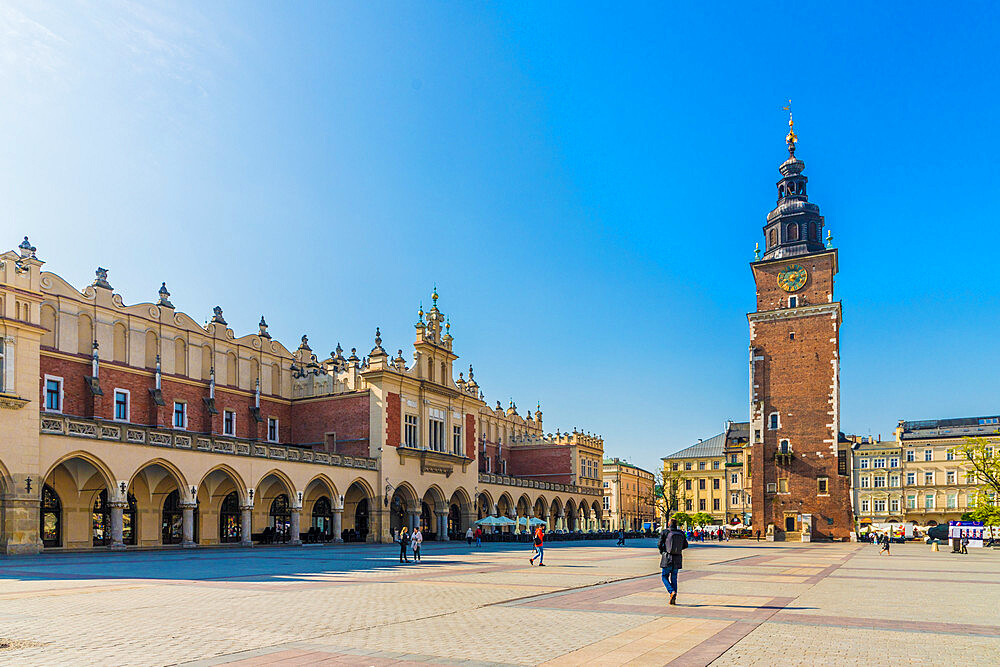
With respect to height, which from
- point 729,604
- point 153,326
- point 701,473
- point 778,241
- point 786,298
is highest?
point 778,241

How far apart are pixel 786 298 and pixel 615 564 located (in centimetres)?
5062

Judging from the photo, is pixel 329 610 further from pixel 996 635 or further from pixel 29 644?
pixel 996 635

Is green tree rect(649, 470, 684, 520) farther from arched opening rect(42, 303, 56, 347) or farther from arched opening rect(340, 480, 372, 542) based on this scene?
arched opening rect(42, 303, 56, 347)

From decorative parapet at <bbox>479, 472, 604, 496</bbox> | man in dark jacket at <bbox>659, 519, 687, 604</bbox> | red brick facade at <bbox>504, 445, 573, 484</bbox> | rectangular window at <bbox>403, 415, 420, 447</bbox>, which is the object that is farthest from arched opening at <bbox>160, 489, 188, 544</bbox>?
red brick facade at <bbox>504, 445, 573, 484</bbox>

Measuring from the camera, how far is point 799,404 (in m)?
70.0

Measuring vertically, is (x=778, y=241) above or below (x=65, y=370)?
above

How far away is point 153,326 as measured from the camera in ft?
147

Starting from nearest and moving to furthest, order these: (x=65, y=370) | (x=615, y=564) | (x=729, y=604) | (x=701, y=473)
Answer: (x=729, y=604) → (x=615, y=564) → (x=65, y=370) → (x=701, y=473)

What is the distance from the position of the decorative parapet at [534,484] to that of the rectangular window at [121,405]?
27563 millimetres

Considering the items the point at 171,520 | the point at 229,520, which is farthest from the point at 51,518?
the point at 229,520

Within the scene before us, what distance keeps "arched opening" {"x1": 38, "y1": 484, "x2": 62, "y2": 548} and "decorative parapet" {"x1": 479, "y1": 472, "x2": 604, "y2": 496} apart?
3104cm

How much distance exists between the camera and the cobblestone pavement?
9.92 meters

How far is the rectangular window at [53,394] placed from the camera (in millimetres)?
38625

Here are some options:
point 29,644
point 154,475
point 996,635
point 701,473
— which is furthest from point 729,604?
point 701,473
